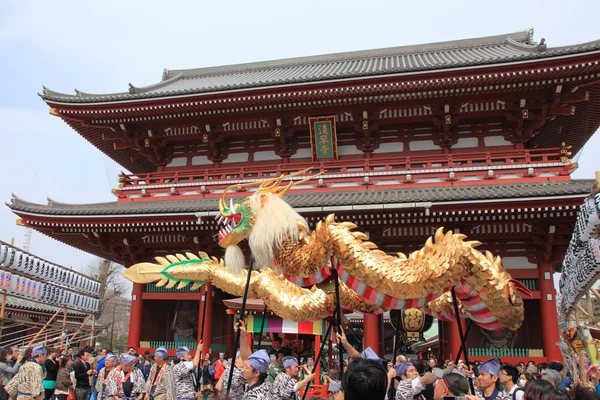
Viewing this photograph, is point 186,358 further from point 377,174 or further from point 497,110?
point 497,110

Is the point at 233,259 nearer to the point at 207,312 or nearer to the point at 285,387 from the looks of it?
the point at 285,387

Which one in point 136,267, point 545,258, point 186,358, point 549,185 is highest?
point 549,185

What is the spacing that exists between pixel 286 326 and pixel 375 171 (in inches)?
181

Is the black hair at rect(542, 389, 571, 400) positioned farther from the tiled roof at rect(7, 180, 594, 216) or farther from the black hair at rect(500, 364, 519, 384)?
the tiled roof at rect(7, 180, 594, 216)

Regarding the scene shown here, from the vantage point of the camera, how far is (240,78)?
18.1 meters

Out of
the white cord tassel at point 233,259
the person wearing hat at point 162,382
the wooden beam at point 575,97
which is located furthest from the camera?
the wooden beam at point 575,97

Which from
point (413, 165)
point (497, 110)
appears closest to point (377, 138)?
point (413, 165)

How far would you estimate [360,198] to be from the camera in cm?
1038

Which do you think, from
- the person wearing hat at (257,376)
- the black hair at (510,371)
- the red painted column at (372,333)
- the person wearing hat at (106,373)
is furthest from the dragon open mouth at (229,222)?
the red painted column at (372,333)

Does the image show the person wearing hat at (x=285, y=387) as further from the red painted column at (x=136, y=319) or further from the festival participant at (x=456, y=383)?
the red painted column at (x=136, y=319)

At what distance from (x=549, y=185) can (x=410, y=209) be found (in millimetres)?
3252

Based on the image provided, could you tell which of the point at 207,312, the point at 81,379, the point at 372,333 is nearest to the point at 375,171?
the point at 372,333

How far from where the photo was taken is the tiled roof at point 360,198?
9500 mm

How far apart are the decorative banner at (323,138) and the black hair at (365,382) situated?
34.3 ft
